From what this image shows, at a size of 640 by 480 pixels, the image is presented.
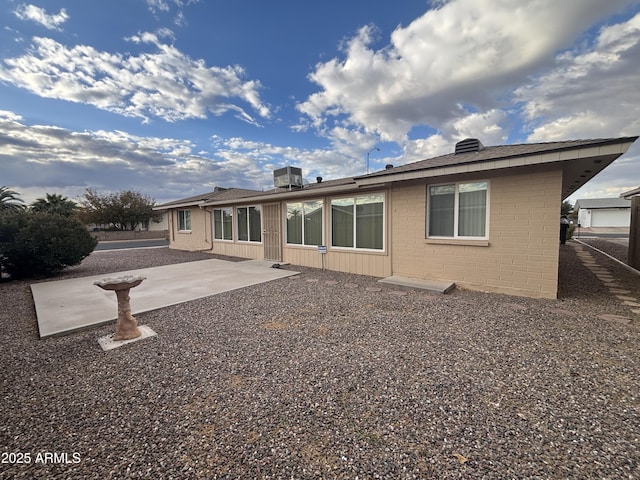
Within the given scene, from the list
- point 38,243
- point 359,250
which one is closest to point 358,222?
point 359,250

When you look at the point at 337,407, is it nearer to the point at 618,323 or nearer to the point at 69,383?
the point at 69,383

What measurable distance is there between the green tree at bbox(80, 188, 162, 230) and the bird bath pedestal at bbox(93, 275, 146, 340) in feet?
95.8

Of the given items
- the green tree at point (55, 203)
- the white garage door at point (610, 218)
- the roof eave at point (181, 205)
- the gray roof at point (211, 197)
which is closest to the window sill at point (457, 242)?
the gray roof at point (211, 197)

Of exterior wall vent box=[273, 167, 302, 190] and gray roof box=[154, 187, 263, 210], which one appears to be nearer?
exterior wall vent box=[273, 167, 302, 190]

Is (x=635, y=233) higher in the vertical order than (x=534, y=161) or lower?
lower

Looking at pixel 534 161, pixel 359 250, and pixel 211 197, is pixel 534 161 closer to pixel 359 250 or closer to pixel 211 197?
pixel 359 250

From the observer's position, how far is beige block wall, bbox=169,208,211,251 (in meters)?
13.4

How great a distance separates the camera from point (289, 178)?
9914mm

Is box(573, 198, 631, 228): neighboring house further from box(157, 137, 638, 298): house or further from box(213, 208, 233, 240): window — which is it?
box(213, 208, 233, 240): window

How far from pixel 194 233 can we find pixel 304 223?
27.5ft

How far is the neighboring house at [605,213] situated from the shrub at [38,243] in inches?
2040

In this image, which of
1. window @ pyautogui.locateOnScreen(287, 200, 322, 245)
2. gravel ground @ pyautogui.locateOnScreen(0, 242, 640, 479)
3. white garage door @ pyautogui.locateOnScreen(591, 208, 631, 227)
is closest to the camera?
gravel ground @ pyautogui.locateOnScreen(0, 242, 640, 479)

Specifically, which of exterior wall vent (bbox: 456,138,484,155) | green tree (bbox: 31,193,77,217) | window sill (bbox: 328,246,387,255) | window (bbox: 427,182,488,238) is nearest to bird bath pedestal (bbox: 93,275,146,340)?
Answer: window sill (bbox: 328,246,387,255)

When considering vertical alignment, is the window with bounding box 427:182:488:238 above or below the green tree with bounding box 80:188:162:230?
below
